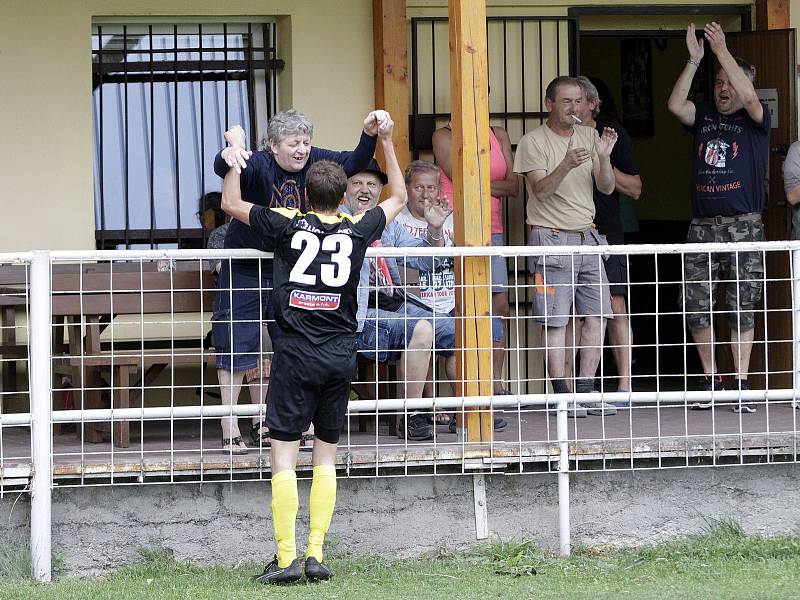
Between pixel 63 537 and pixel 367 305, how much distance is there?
5.87 ft

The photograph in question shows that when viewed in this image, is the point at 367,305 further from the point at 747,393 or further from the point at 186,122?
the point at 186,122

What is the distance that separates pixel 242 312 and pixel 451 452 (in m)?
1.14

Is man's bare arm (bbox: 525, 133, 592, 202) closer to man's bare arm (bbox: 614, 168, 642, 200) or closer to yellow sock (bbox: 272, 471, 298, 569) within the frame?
man's bare arm (bbox: 614, 168, 642, 200)

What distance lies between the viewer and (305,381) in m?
5.28

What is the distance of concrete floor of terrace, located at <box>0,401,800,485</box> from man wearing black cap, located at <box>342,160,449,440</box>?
0.30m

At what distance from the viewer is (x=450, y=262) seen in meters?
6.91

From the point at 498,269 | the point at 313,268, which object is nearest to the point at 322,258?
the point at 313,268

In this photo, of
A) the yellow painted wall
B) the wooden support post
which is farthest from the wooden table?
the wooden support post

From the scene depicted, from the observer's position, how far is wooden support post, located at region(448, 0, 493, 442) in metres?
5.98

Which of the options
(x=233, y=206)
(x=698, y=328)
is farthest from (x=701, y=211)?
(x=233, y=206)

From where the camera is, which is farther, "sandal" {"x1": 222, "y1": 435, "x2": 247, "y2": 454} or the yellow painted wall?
Answer: the yellow painted wall

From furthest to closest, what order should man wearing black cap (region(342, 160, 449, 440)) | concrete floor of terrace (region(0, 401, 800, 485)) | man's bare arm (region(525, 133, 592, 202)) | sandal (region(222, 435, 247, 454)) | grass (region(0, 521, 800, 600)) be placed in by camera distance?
1. man's bare arm (region(525, 133, 592, 202))
2. man wearing black cap (region(342, 160, 449, 440))
3. sandal (region(222, 435, 247, 454))
4. concrete floor of terrace (region(0, 401, 800, 485))
5. grass (region(0, 521, 800, 600))

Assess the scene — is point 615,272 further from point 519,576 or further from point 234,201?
point 234,201

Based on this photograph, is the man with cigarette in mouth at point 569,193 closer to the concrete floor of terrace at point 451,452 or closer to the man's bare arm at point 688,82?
the man's bare arm at point 688,82
